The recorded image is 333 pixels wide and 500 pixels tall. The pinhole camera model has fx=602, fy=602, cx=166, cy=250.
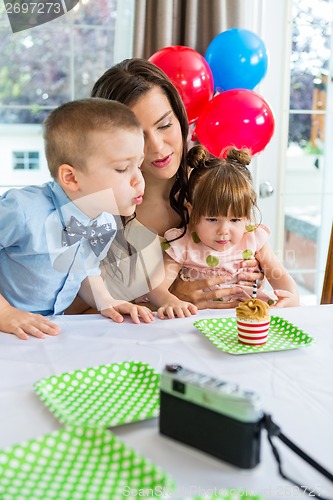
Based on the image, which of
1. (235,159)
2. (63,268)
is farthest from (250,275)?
(63,268)

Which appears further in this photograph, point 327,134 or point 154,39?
point 327,134

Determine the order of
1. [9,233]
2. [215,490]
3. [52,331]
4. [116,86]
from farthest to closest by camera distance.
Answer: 1. [116,86]
2. [9,233]
3. [52,331]
4. [215,490]

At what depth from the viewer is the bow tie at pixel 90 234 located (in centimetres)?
159

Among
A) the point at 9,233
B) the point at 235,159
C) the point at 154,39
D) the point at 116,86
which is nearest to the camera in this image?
the point at 9,233

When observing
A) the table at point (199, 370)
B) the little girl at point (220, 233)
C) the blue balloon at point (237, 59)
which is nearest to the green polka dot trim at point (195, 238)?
the little girl at point (220, 233)

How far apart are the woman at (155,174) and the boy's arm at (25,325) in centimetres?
58

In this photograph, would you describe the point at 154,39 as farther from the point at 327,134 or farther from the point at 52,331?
the point at 52,331

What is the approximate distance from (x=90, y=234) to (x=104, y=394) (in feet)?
2.44

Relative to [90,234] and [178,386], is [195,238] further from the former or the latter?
[178,386]

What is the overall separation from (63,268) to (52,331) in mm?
358

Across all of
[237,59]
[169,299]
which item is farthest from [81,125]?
[237,59]

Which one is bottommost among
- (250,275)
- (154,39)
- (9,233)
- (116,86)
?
(250,275)

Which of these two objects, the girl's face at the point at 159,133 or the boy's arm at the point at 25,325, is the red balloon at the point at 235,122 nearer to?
the girl's face at the point at 159,133

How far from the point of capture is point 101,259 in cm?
185
